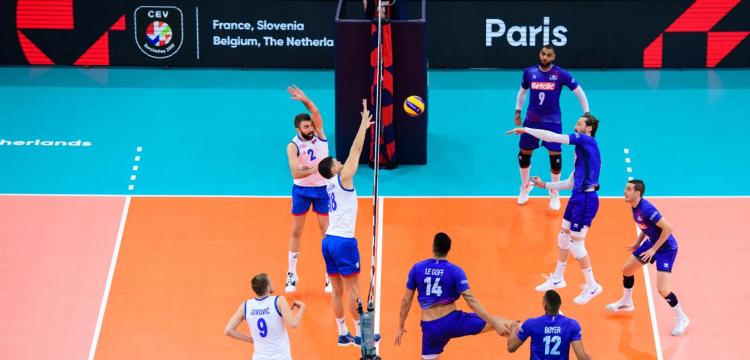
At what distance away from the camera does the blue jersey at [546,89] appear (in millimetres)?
18250

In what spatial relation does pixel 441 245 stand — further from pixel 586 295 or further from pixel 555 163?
pixel 555 163

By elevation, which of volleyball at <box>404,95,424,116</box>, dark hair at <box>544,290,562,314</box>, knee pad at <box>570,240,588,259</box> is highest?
volleyball at <box>404,95,424,116</box>

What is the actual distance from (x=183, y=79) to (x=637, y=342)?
36.0 feet

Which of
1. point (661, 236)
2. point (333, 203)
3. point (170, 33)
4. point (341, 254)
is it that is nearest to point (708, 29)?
point (661, 236)

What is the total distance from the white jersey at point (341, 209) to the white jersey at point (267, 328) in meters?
1.70

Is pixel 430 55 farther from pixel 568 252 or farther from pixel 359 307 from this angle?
pixel 359 307

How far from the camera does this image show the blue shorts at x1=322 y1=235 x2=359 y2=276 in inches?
587

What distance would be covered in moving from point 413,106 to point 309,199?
8.23 ft

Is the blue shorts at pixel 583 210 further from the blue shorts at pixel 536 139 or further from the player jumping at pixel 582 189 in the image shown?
the blue shorts at pixel 536 139

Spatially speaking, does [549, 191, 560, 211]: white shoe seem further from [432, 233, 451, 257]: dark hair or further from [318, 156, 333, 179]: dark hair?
[432, 233, 451, 257]: dark hair

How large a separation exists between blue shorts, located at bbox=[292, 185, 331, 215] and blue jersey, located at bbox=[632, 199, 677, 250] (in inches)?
156

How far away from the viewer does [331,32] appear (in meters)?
23.5

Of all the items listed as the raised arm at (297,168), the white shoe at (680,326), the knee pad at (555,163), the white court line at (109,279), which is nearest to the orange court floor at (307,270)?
the white court line at (109,279)

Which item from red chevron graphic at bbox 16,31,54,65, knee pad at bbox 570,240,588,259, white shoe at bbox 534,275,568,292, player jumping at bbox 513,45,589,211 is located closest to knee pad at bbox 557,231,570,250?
knee pad at bbox 570,240,588,259
